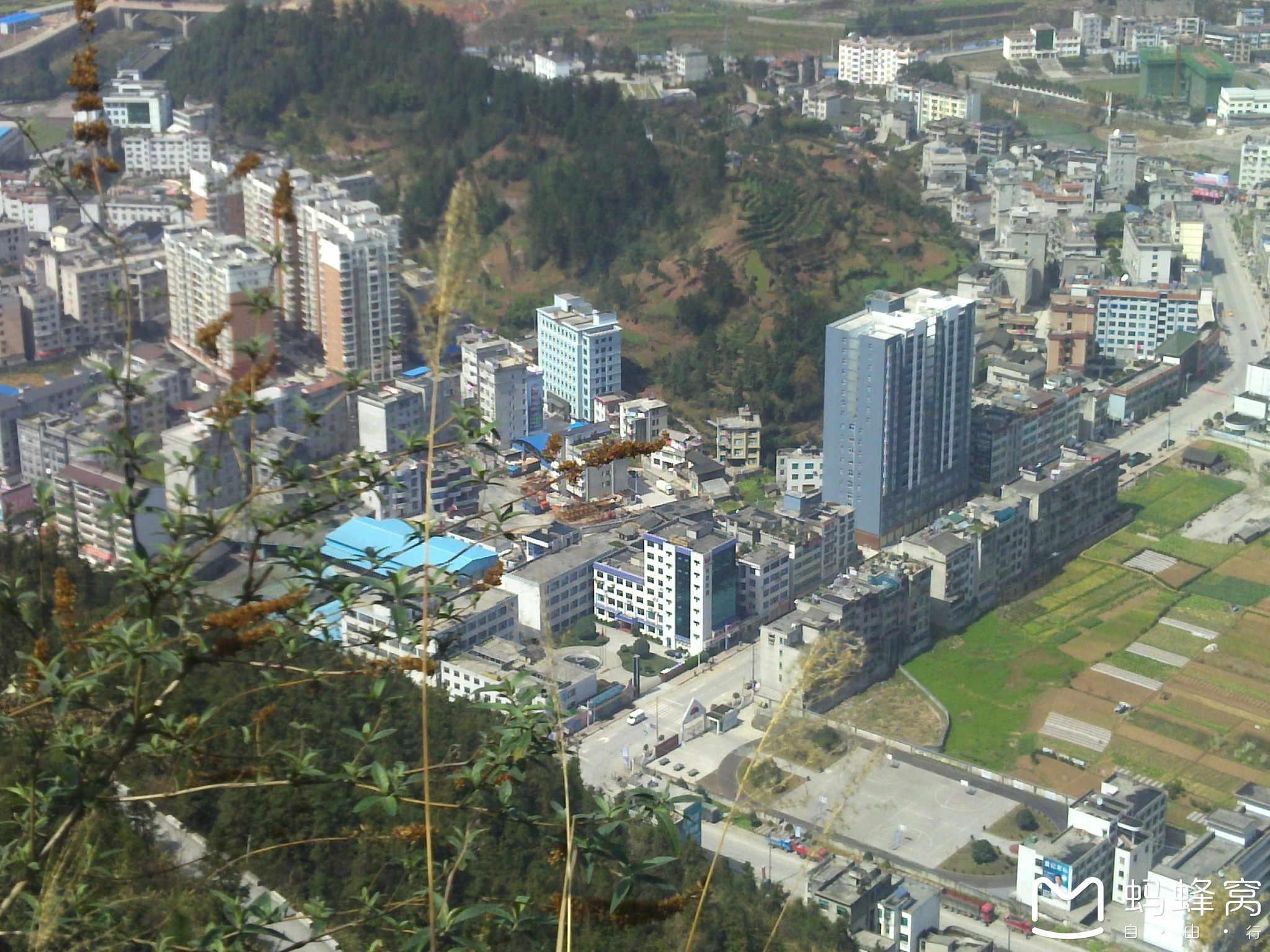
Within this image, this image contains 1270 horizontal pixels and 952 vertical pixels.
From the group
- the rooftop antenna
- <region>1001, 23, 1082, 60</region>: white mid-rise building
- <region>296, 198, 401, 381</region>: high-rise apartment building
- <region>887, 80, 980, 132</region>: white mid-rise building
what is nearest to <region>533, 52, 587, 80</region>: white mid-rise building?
the rooftop antenna

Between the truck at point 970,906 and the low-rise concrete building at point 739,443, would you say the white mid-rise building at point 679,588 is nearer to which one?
the low-rise concrete building at point 739,443

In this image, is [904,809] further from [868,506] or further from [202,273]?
[202,273]

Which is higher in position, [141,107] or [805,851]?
[141,107]

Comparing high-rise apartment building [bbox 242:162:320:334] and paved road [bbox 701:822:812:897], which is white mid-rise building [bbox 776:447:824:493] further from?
high-rise apartment building [bbox 242:162:320:334]

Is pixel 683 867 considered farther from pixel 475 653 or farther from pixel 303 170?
pixel 303 170

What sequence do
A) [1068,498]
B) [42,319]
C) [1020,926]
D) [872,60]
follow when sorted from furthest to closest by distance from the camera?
[872,60] → [42,319] → [1068,498] → [1020,926]

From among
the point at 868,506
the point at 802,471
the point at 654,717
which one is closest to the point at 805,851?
the point at 654,717
